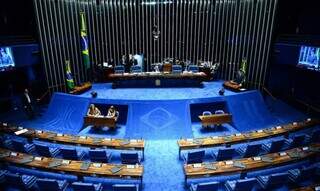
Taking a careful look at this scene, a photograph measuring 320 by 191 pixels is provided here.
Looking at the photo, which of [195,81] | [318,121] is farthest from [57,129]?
[318,121]

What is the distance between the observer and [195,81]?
619 inches

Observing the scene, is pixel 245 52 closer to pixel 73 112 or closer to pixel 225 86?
pixel 225 86

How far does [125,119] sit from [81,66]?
20.6 feet

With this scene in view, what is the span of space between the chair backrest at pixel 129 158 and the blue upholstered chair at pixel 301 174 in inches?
201

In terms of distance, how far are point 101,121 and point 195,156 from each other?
16.6 feet

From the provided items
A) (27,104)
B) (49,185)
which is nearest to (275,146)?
(49,185)

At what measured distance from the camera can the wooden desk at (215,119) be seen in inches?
467

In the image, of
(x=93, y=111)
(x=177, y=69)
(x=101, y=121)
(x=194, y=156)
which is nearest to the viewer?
(x=194, y=156)

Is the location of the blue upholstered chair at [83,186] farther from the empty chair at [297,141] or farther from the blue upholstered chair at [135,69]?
the blue upholstered chair at [135,69]

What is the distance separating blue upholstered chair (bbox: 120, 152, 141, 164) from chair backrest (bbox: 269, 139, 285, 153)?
5.04 meters

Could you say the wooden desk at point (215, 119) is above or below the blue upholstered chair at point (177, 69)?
below

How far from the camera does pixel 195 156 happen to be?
29.5 feet

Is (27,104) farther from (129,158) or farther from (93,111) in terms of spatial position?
(129,158)

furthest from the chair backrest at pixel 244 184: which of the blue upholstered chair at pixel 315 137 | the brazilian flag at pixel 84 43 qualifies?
the brazilian flag at pixel 84 43
